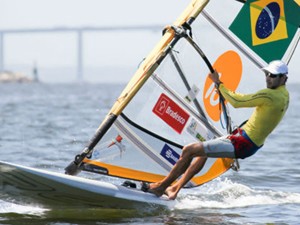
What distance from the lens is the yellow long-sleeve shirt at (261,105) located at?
30.7 feet

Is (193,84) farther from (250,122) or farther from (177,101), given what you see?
(250,122)

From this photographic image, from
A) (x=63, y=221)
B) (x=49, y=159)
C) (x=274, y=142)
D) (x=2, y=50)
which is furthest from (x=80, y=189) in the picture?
(x=2, y=50)

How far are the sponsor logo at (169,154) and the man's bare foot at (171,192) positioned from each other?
343mm

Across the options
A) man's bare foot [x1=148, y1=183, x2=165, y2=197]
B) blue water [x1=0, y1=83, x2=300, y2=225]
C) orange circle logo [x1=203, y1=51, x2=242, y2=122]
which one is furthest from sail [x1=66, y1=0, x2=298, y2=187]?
blue water [x1=0, y1=83, x2=300, y2=225]

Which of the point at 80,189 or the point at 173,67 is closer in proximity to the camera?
the point at 80,189

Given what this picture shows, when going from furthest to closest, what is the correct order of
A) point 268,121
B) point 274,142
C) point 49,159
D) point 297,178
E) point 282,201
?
point 274,142 → point 49,159 → point 297,178 → point 282,201 → point 268,121

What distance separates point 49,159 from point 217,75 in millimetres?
6008

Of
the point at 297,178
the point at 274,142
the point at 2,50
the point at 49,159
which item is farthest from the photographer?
the point at 2,50

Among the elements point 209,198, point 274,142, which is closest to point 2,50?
point 274,142

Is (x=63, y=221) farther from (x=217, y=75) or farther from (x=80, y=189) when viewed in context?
(x=217, y=75)

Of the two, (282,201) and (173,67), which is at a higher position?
(173,67)

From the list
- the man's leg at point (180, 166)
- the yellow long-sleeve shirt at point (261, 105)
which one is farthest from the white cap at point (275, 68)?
the man's leg at point (180, 166)

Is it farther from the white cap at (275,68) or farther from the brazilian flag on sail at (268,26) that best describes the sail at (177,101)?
the white cap at (275,68)

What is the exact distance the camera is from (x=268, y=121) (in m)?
9.47
